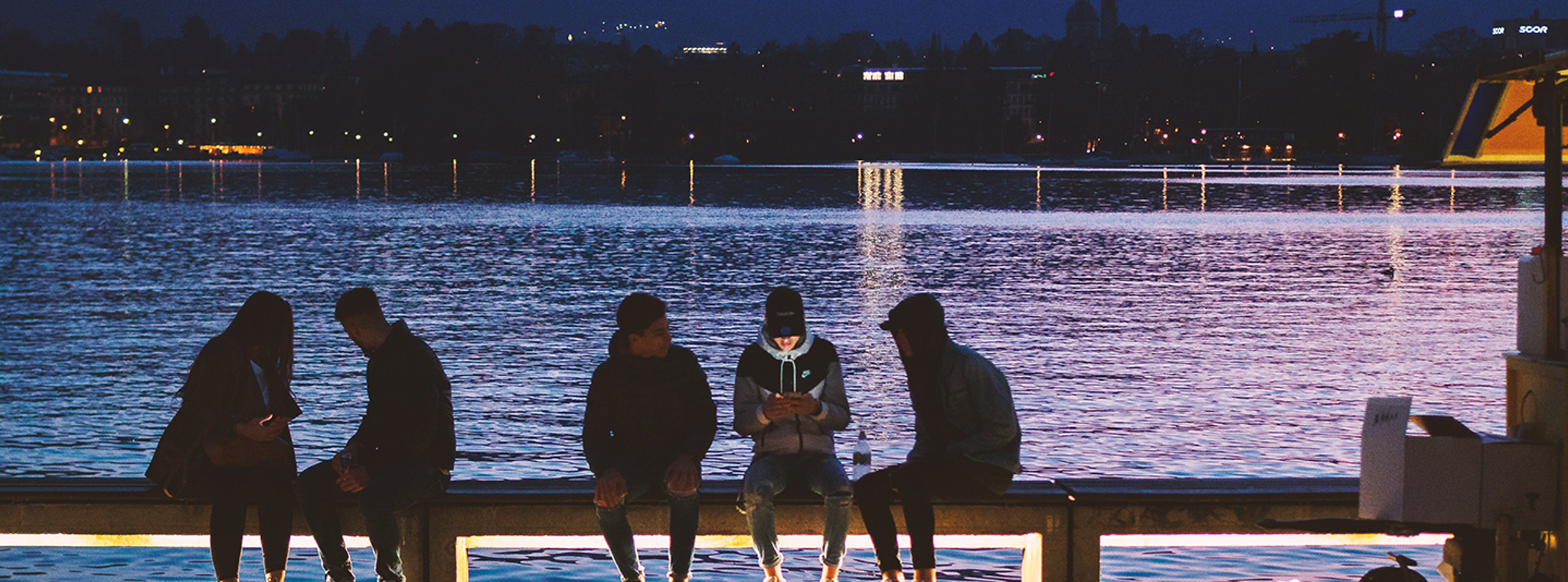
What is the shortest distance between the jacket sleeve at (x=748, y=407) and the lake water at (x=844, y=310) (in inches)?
147

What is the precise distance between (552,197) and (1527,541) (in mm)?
62852

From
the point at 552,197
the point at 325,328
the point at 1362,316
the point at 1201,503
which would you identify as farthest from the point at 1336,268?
the point at 552,197

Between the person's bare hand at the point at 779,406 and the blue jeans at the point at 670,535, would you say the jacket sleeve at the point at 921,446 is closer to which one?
the person's bare hand at the point at 779,406

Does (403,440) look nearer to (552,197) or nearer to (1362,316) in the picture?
(1362,316)

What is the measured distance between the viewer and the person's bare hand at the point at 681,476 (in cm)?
633

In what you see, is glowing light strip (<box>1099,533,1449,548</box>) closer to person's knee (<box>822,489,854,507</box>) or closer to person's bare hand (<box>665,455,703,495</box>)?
person's knee (<box>822,489,854,507</box>)

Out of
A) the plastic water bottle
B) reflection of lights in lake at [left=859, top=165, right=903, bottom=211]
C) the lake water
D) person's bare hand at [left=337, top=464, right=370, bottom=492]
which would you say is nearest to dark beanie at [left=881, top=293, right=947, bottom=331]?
the plastic water bottle

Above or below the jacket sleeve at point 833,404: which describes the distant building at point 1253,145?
above

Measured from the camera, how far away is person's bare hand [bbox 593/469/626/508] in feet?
20.6

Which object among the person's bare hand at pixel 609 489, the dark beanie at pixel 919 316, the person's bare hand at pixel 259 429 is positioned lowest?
the person's bare hand at pixel 609 489

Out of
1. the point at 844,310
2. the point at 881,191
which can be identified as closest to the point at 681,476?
the point at 844,310

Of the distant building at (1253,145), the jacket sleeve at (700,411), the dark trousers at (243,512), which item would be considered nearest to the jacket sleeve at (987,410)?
the jacket sleeve at (700,411)

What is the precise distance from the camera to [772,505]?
6520mm

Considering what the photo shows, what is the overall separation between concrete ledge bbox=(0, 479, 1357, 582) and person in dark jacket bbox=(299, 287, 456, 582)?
11 cm
